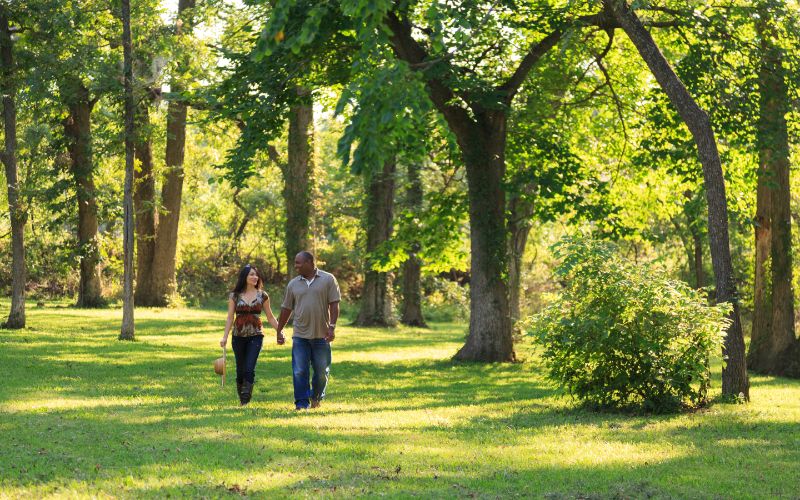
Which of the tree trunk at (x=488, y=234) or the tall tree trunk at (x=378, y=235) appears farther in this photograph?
the tall tree trunk at (x=378, y=235)

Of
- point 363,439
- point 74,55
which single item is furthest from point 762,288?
point 74,55

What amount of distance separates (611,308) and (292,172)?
18.1 metres

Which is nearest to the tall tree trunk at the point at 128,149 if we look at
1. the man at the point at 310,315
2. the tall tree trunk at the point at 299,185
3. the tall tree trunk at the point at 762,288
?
the tall tree trunk at the point at 299,185

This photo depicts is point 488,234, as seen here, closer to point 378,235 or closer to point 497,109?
point 497,109

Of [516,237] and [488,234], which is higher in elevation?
[516,237]

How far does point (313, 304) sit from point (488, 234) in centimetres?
1045

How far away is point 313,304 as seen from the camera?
1341cm

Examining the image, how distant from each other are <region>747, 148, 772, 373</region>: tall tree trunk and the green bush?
9.88 meters

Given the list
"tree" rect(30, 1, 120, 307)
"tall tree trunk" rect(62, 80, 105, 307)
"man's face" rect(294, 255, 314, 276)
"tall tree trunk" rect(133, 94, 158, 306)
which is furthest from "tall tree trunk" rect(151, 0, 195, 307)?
"man's face" rect(294, 255, 314, 276)

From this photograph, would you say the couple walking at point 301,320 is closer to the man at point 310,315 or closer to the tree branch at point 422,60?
the man at point 310,315

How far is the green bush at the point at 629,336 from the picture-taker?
1396cm

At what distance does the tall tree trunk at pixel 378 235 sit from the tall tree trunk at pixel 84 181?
9301mm

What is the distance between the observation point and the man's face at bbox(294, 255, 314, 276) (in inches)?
526

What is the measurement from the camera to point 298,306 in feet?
44.1
